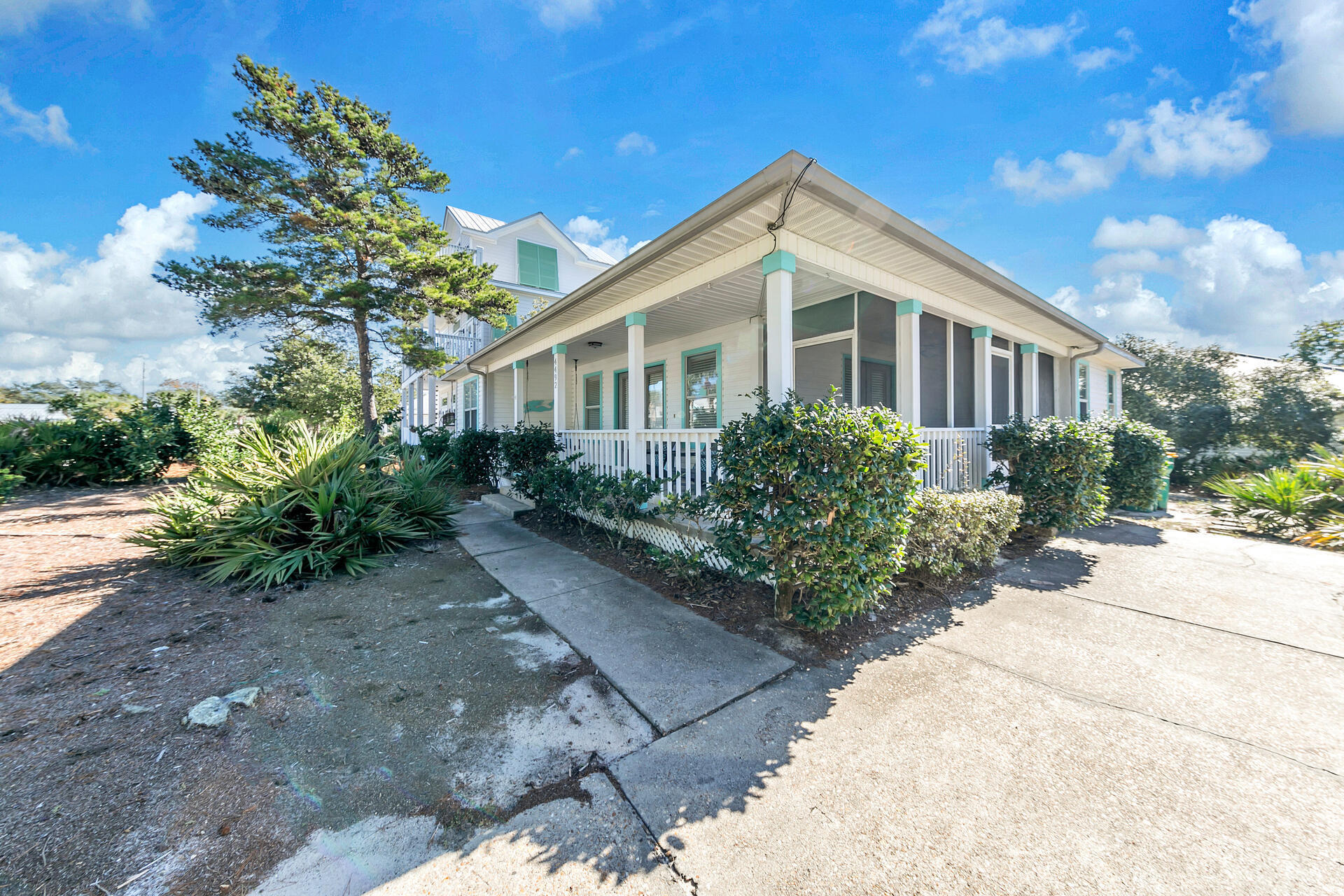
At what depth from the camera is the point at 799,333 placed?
7027mm

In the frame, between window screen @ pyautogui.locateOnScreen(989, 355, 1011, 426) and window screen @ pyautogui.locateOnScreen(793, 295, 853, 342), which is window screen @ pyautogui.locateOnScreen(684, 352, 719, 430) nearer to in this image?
window screen @ pyautogui.locateOnScreen(793, 295, 853, 342)

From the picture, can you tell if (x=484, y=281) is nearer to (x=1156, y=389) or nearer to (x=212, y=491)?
(x=212, y=491)

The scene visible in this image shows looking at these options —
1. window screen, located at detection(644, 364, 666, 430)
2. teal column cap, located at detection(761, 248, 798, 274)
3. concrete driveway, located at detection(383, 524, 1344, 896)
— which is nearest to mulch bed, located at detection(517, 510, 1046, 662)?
concrete driveway, located at detection(383, 524, 1344, 896)

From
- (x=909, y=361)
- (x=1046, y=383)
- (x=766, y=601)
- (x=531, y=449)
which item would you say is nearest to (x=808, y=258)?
(x=909, y=361)

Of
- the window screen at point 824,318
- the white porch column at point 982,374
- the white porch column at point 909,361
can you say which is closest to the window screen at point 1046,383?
the white porch column at point 982,374

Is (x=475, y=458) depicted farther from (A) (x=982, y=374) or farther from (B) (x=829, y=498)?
(A) (x=982, y=374)

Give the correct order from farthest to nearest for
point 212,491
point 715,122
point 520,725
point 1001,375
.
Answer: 1. point 715,122
2. point 1001,375
3. point 212,491
4. point 520,725

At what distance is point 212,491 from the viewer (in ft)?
17.2

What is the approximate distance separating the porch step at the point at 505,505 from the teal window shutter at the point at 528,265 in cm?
984

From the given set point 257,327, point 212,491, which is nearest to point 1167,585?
point 212,491

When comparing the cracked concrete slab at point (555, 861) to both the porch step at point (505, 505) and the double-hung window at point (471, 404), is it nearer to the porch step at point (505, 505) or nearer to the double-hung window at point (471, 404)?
the porch step at point (505, 505)

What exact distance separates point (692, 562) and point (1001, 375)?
22.7 feet

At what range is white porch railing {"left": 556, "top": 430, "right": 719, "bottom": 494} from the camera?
4840mm

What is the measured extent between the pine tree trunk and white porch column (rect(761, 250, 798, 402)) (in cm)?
1189
